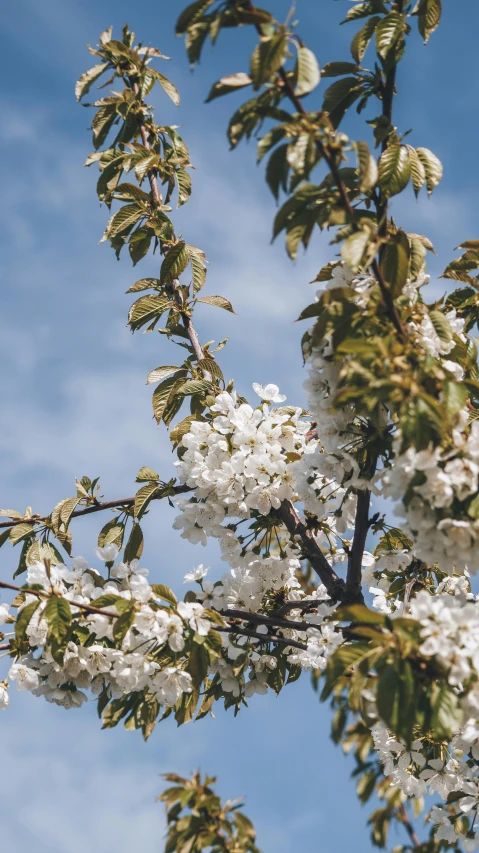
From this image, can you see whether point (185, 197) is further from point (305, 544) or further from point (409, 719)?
point (409, 719)

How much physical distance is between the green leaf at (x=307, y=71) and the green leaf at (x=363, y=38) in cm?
97

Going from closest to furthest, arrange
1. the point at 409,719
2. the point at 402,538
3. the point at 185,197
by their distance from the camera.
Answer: the point at 409,719, the point at 402,538, the point at 185,197

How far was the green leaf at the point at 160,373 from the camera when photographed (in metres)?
4.27

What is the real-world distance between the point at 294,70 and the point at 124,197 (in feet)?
6.67

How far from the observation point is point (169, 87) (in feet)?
14.9

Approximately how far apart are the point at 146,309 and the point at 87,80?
119cm

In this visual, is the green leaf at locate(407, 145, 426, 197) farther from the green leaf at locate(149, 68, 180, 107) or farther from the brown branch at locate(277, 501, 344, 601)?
the green leaf at locate(149, 68, 180, 107)

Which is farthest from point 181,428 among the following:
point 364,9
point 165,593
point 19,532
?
point 364,9

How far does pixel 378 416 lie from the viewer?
3.01 metres

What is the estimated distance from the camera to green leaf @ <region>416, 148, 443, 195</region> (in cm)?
321

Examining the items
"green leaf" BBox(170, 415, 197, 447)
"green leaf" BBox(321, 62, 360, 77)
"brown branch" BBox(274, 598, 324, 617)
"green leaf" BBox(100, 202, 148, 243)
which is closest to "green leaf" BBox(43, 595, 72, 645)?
"green leaf" BBox(170, 415, 197, 447)

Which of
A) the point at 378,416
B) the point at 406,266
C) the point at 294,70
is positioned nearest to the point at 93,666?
the point at 378,416

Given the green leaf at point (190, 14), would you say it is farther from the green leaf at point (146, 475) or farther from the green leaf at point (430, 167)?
the green leaf at point (146, 475)

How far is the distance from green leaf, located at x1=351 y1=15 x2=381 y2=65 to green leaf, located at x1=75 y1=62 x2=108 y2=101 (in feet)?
5.10
